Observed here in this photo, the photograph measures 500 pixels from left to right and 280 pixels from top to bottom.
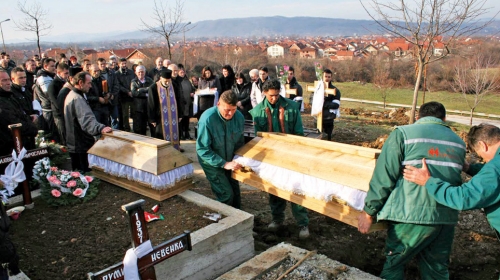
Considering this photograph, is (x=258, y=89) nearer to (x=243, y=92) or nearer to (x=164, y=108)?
(x=243, y=92)

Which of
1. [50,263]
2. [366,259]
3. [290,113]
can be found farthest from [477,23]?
[50,263]

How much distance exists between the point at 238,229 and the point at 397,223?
1.64 m

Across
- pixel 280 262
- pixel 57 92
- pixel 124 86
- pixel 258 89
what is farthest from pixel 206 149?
pixel 124 86

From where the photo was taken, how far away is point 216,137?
182 inches

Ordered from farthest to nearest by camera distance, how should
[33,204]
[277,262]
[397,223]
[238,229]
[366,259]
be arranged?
[33,204]
[366,259]
[238,229]
[277,262]
[397,223]

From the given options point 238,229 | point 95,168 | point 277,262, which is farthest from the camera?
point 95,168

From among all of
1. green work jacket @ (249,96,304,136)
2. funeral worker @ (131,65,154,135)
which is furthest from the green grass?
green work jacket @ (249,96,304,136)

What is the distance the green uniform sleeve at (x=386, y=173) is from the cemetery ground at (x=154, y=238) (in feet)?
5.24

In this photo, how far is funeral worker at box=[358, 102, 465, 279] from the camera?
3076mm

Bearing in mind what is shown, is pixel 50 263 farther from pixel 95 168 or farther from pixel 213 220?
pixel 95 168

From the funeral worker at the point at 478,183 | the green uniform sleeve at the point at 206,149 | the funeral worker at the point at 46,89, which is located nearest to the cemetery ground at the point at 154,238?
the green uniform sleeve at the point at 206,149

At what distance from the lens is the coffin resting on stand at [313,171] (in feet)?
12.0

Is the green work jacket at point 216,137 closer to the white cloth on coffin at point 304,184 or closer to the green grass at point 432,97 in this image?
the white cloth on coffin at point 304,184

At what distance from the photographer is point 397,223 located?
3.28 meters
